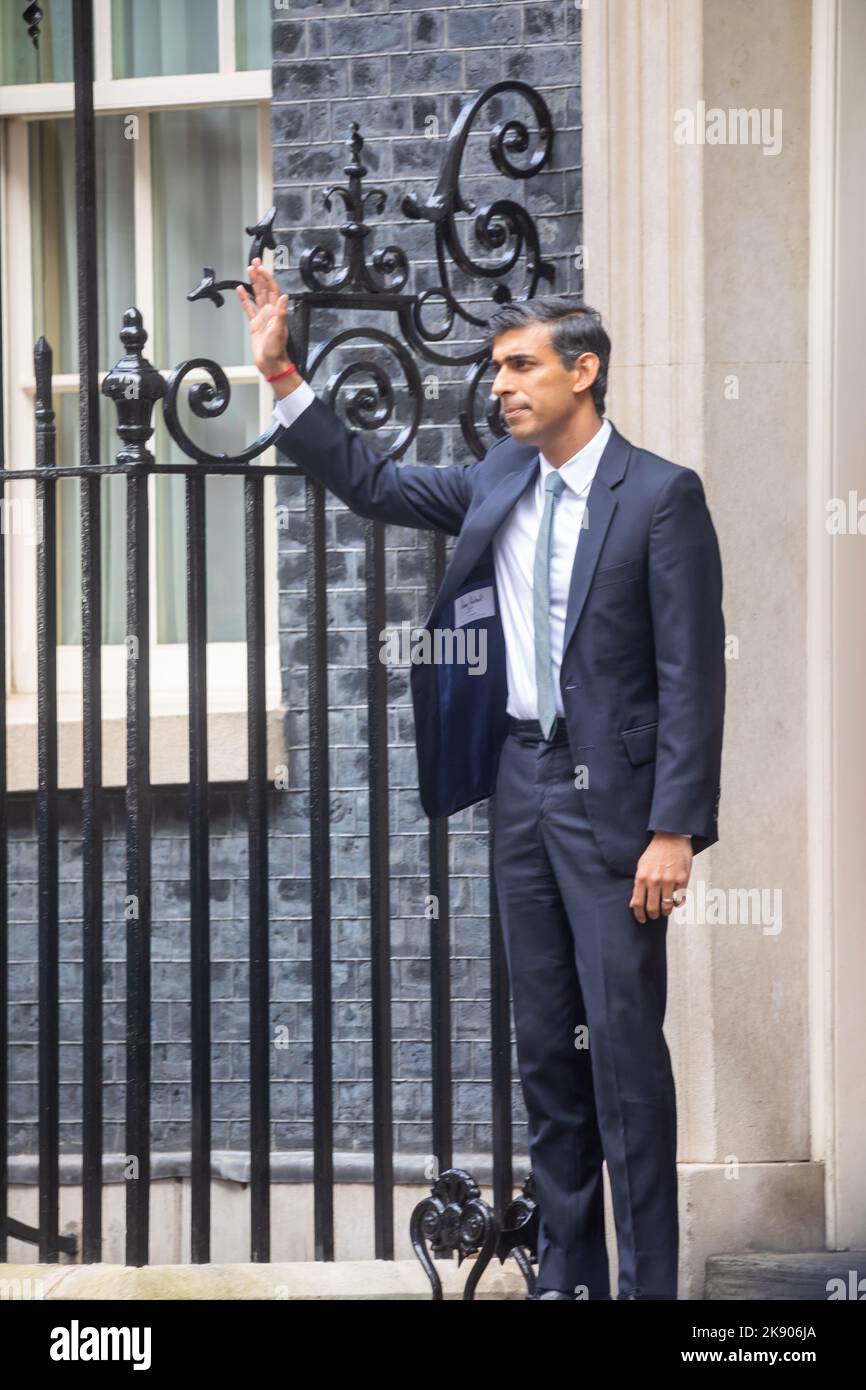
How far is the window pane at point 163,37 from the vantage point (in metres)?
6.75

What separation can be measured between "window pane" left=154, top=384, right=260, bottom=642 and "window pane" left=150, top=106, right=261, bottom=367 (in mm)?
212

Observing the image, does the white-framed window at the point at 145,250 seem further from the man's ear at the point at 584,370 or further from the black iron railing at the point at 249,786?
the man's ear at the point at 584,370

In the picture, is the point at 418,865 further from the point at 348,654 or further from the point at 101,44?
the point at 101,44

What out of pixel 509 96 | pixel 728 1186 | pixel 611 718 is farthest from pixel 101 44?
pixel 728 1186

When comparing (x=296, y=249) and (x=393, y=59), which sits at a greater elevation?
(x=393, y=59)

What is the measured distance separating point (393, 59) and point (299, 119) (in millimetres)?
393

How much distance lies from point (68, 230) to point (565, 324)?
339 cm

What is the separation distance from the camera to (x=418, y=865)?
642cm

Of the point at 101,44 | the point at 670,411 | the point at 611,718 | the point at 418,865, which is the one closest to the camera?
the point at 611,718

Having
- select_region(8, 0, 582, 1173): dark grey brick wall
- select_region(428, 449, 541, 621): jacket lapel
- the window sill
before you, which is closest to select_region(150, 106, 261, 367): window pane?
select_region(8, 0, 582, 1173): dark grey brick wall

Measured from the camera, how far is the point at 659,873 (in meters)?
4.00

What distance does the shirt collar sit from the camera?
4223 millimetres

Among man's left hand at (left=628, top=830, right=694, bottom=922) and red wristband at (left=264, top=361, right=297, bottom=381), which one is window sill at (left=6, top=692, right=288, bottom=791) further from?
man's left hand at (left=628, top=830, right=694, bottom=922)

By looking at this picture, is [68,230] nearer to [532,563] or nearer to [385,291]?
[385,291]
